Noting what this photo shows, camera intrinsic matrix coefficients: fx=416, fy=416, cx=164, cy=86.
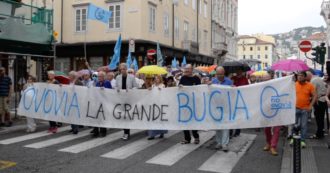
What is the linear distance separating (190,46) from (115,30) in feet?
36.2

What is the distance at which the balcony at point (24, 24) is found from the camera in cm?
1399

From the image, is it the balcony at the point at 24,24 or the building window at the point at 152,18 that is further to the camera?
the building window at the point at 152,18

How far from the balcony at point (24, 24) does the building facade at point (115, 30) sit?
37.1 feet

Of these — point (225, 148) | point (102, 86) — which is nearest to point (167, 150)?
point (225, 148)

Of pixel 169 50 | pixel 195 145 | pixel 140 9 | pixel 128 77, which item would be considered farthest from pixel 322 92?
pixel 169 50

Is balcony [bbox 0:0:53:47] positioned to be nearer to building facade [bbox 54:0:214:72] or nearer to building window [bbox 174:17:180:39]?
building facade [bbox 54:0:214:72]

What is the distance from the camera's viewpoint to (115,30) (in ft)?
100

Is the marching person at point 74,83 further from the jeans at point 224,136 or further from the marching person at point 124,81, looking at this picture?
the jeans at point 224,136

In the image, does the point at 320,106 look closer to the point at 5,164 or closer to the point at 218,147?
the point at 218,147

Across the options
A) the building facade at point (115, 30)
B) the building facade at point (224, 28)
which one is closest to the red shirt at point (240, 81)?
the building facade at point (115, 30)

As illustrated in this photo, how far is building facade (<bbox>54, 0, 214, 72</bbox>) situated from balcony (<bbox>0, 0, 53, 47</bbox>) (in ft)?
37.1

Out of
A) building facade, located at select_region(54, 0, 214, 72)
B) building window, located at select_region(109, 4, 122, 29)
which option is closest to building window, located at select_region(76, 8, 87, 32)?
building facade, located at select_region(54, 0, 214, 72)

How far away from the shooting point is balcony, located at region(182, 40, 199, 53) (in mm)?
38856

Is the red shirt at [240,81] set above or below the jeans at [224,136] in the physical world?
above
